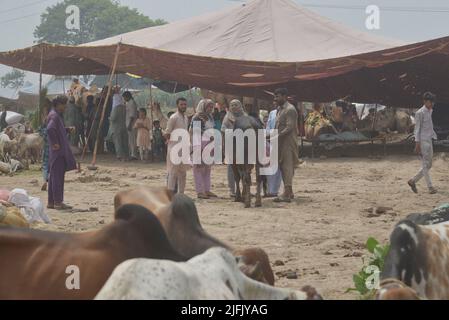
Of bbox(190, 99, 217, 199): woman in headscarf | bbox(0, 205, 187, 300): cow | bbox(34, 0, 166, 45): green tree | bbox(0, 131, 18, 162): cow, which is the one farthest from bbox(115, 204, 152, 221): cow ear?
bbox(34, 0, 166, 45): green tree

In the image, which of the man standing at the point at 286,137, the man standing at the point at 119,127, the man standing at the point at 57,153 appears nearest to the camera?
the man standing at the point at 57,153

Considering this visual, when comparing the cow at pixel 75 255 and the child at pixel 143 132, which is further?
the child at pixel 143 132

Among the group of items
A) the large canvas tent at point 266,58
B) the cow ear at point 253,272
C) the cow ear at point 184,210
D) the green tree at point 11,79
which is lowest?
the cow ear at point 253,272

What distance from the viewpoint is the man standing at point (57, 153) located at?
10969mm

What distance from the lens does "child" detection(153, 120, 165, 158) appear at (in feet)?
66.7

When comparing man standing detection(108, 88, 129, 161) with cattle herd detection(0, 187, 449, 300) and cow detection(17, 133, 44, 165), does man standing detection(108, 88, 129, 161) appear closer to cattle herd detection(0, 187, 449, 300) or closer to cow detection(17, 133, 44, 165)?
cow detection(17, 133, 44, 165)

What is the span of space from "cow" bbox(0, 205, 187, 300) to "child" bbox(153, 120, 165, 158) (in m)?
16.8

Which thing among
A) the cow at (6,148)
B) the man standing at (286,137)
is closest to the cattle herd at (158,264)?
the man standing at (286,137)

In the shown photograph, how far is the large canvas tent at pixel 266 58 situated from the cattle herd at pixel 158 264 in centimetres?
1303

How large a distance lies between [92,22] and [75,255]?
277 feet

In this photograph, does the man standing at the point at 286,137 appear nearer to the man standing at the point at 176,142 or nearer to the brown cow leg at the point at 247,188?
the brown cow leg at the point at 247,188

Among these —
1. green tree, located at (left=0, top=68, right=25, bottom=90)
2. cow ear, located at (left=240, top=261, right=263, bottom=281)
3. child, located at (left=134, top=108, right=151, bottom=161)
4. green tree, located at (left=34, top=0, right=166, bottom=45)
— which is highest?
green tree, located at (left=34, top=0, right=166, bottom=45)

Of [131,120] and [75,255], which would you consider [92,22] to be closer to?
[131,120]

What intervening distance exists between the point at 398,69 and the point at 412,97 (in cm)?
249
